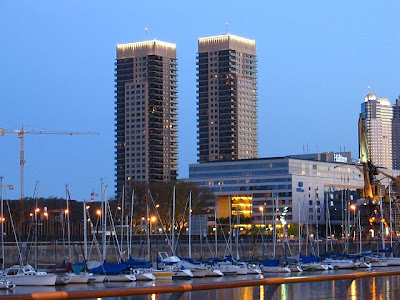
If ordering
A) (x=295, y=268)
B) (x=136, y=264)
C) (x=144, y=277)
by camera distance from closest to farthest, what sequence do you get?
(x=144, y=277)
(x=136, y=264)
(x=295, y=268)

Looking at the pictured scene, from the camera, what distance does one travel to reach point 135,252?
106812 mm

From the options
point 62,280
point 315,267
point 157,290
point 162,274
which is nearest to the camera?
point 157,290

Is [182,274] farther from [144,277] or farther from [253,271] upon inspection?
[253,271]

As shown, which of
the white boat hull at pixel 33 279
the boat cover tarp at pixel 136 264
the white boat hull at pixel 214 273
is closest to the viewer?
the white boat hull at pixel 33 279

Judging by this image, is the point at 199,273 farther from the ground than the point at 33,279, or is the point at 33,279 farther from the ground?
the point at 33,279

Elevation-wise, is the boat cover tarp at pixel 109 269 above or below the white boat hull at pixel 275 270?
above

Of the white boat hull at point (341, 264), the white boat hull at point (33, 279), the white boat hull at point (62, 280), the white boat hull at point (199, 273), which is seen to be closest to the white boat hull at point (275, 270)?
the white boat hull at point (341, 264)

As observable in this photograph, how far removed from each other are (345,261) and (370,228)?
60766 millimetres

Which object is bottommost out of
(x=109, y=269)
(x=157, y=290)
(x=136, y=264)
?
(x=109, y=269)

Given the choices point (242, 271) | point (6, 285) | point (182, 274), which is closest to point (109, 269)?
point (182, 274)

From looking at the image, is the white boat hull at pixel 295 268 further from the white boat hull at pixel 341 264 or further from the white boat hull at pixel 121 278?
the white boat hull at pixel 121 278

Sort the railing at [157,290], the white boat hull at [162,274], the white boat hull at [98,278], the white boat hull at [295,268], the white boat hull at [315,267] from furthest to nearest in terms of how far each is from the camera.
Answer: the white boat hull at [315,267] → the white boat hull at [295,268] → the white boat hull at [162,274] → the white boat hull at [98,278] → the railing at [157,290]

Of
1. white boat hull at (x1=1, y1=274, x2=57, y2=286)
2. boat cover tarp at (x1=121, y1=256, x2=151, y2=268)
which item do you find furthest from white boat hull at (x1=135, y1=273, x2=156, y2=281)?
white boat hull at (x1=1, y1=274, x2=57, y2=286)

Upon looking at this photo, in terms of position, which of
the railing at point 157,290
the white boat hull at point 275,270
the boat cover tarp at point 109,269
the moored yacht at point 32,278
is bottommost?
the white boat hull at point 275,270
